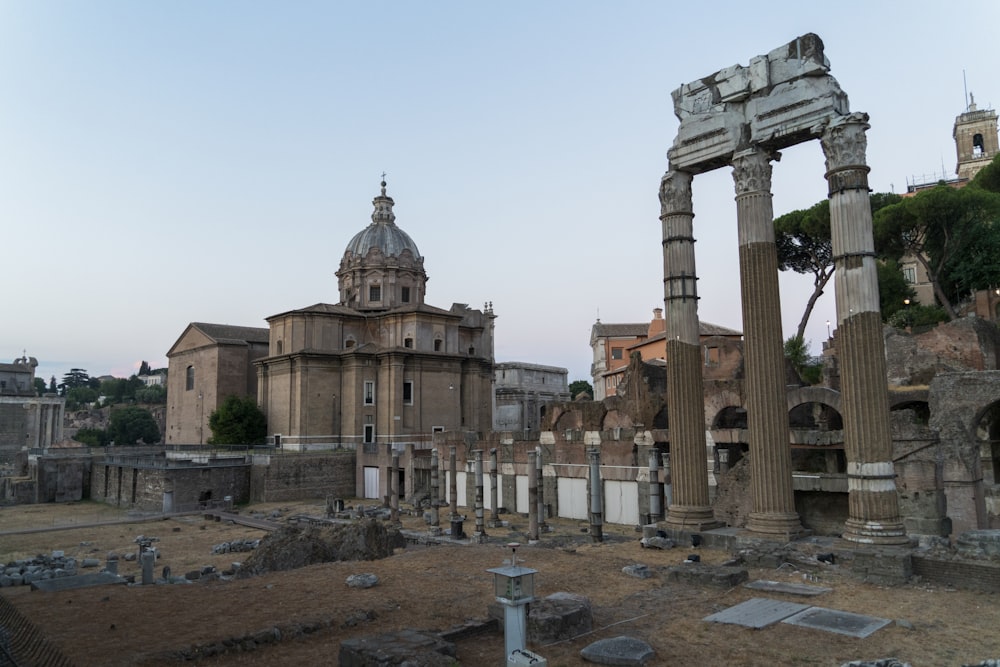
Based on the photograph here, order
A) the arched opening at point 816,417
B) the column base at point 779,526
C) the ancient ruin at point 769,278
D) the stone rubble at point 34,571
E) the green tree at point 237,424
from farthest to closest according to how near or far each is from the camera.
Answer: the green tree at point 237,424, the arched opening at point 816,417, the stone rubble at point 34,571, the column base at point 779,526, the ancient ruin at point 769,278

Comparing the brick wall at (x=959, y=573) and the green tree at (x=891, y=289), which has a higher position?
the green tree at (x=891, y=289)

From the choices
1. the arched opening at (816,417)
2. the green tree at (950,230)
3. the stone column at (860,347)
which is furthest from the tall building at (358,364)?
the stone column at (860,347)

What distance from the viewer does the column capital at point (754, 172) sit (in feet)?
49.7

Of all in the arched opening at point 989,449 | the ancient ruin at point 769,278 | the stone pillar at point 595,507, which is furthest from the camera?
the arched opening at point 989,449

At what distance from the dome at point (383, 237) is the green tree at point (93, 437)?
145ft

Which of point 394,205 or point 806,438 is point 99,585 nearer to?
point 806,438

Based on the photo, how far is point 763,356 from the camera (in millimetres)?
14594

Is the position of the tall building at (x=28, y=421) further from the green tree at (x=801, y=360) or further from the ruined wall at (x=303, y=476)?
the green tree at (x=801, y=360)

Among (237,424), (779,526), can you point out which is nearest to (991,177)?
(779,526)

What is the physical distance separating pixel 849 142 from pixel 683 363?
5.69 metres

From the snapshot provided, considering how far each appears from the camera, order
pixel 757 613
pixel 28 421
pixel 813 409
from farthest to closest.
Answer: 1. pixel 28 421
2. pixel 813 409
3. pixel 757 613

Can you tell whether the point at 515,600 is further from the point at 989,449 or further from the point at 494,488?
the point at 989,449

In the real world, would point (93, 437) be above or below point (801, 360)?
below

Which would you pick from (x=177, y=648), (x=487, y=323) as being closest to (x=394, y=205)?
(x=487, y=323)
